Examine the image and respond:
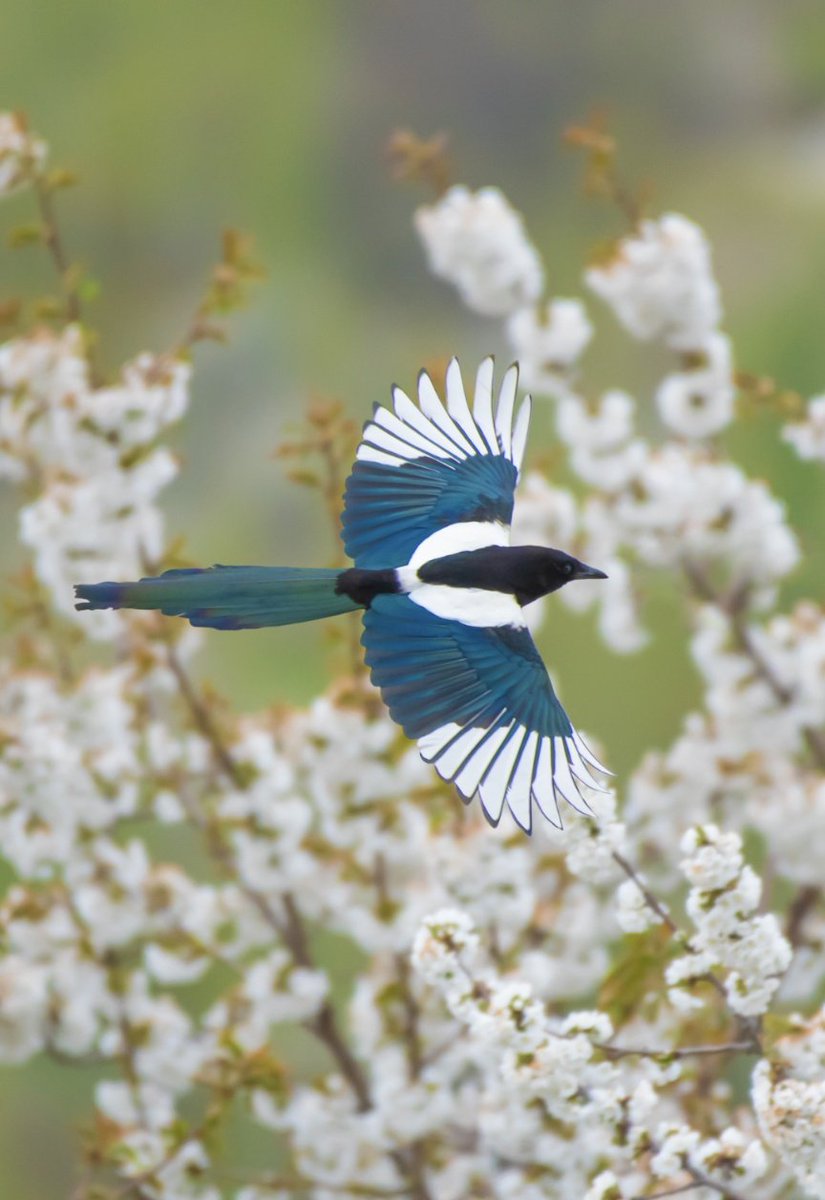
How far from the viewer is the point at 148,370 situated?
1.09 meters

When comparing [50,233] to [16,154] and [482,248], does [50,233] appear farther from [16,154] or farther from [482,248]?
[482,248]

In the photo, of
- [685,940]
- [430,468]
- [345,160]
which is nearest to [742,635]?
[430,468]

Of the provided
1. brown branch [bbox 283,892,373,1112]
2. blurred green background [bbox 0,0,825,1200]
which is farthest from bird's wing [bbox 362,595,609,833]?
blurred green background [bbox 0,0,825,1200]

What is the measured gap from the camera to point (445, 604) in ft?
2.49

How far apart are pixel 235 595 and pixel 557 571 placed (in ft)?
0.50

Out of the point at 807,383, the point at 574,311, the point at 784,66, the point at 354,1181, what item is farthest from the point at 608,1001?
the point at 784,66

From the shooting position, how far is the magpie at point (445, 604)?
70 centimetres

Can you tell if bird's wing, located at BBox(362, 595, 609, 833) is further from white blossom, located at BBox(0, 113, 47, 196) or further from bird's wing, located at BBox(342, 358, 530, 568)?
white blossom, located at BBox(0, 113, 47, 196)

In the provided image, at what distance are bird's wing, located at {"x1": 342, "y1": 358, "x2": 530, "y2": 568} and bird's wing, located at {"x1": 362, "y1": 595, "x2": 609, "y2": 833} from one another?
0.29 ft

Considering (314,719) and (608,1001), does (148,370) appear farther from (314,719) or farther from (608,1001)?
(608,1001)

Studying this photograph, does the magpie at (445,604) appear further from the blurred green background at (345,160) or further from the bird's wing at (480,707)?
the blurred green background at (345,160)

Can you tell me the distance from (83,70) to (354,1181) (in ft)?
4.17

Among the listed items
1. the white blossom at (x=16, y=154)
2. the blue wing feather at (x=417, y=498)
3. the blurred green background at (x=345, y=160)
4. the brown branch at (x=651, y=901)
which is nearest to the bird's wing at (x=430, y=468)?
the blue wing feather at (x=417, y=498)

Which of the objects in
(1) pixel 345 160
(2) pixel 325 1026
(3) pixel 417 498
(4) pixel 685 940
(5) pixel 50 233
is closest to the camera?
(4) pixel 685 940
